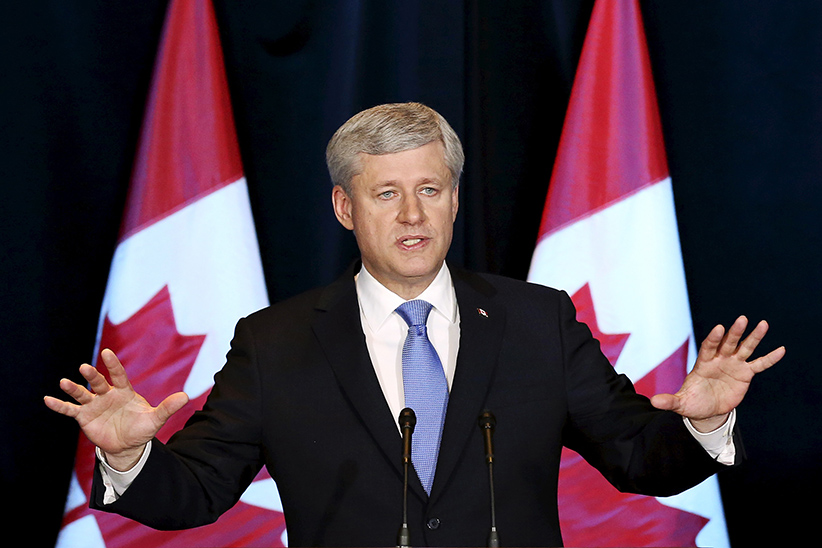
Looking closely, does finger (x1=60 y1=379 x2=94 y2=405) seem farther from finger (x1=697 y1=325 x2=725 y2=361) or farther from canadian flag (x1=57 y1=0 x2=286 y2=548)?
canadian flag (x1=57 y1=0 x2=286 y2=548)

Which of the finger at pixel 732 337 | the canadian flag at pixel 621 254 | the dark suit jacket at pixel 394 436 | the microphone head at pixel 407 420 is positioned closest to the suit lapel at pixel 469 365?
the dark suit jacket at pixel 394 436

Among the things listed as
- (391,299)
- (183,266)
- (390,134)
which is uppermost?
(390,134)

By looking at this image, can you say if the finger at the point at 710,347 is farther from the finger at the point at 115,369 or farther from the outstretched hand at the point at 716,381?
the finger at the point at 115,369

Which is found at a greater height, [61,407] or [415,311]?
[415,311]

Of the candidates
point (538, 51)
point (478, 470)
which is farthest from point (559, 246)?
point (478, 470)

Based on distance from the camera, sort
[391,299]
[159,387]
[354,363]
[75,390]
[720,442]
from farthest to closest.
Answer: [159,387], [391,299], [354,363], [720,442], [75,390]

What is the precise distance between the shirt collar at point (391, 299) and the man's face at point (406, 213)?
27 mm

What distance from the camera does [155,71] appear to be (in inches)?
121

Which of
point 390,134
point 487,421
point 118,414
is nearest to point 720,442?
point 487,421

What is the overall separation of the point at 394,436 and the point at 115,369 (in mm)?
600

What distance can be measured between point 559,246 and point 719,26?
1039 millimetres

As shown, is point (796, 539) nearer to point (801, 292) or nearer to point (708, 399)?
point (801, 292)

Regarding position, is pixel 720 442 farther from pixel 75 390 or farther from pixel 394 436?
pixel 75 390

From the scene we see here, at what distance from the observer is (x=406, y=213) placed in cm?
204
